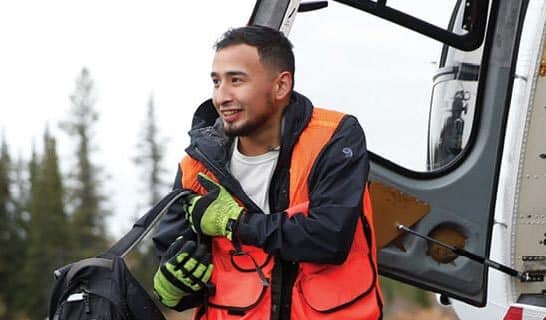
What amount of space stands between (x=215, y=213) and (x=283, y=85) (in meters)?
0.48

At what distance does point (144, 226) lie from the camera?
11.7ft

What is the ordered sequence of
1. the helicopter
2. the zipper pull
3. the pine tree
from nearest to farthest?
1. the zipper pull
2. the helicopter
3. the pine tree

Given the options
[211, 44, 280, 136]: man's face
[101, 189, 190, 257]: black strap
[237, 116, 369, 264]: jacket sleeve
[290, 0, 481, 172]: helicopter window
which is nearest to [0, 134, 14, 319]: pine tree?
[290, 0, 481, 172]: helicopter window

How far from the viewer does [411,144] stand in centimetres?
449

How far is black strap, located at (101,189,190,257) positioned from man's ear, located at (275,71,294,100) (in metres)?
0.44

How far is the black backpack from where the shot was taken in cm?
344

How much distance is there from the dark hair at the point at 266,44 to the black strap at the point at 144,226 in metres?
0.50

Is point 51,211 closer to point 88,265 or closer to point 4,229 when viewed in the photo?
point 4,229

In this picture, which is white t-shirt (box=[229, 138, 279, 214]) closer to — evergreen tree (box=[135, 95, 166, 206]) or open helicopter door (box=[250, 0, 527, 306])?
open helicopter door (box=[250, 0, 527, 306])

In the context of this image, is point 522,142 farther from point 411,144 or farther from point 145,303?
point 145,303

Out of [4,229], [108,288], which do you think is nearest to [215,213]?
[108,288]

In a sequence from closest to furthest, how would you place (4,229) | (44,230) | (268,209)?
(268,209), (4,229), (44,230)

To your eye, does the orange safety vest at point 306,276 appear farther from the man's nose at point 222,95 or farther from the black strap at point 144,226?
the man's nose at point 222,95

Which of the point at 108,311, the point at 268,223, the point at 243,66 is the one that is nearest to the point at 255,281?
the point at 268,223
